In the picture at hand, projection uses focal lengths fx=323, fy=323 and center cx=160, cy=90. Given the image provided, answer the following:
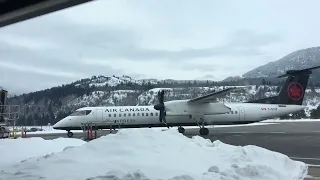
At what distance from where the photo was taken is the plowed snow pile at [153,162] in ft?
20.9

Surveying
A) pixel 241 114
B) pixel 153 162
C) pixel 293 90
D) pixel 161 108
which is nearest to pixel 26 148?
pixel 153 162

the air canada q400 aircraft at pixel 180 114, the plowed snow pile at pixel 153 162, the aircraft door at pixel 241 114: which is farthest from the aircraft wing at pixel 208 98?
the plowed snow pile at pixel 153 162

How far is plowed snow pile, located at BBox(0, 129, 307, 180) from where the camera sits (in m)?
6.37

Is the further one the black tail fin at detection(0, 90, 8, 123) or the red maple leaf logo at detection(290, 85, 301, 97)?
the red maple leaf logo at detection(290, 85, 301, 97)

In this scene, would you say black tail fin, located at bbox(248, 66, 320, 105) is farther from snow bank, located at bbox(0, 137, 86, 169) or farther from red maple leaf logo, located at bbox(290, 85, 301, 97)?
snow bank, located at bbox(0, 137, 86, 169)

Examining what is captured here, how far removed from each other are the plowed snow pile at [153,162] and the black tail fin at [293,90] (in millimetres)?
17308

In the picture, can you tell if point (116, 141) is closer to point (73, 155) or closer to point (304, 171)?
point (73, 155)

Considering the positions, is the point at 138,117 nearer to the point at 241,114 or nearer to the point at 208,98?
the point at 208,98

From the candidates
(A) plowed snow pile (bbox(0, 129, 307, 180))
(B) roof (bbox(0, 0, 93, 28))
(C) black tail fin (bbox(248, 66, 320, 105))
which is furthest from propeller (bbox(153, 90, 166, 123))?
(B) roof (bbox(0, 0, 93, 28))

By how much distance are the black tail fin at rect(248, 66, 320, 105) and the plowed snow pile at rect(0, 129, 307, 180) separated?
17.3 meters

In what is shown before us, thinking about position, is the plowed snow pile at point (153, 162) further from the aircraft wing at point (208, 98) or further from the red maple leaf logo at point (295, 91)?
the red maple leaf logo at point (295, 91)

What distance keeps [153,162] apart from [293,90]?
69.1 feet

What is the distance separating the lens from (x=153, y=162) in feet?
23.9

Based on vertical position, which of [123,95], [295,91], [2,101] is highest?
[123,95]
